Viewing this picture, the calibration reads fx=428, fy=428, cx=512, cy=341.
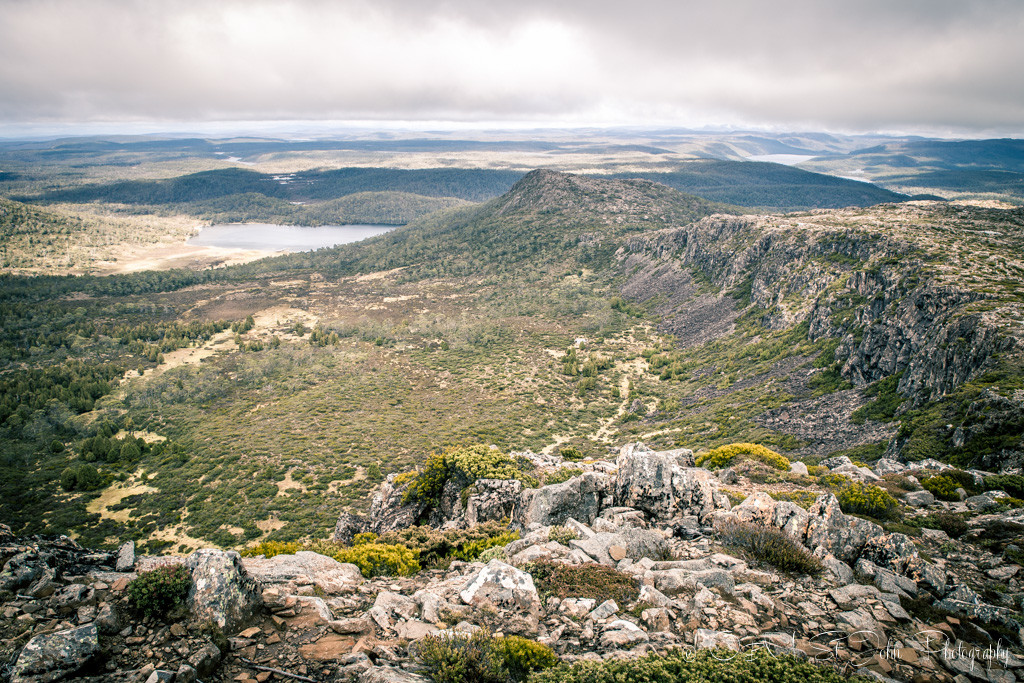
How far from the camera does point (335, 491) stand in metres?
39.8

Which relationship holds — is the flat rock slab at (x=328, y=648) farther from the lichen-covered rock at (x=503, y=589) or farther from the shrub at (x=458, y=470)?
the shrub at (x=458, y=470)

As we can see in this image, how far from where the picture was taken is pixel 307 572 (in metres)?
15.2

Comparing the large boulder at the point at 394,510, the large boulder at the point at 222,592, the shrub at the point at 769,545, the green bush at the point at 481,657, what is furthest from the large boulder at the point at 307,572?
the shrub at the point at 769,545

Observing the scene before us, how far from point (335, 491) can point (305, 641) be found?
31.9m

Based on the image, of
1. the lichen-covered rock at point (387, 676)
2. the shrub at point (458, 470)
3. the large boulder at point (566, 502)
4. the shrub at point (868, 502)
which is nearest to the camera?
the lichen-covered rock at point (387, 676)

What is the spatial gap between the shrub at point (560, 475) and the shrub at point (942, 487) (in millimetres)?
15530

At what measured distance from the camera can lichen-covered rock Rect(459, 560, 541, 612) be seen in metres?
12.6

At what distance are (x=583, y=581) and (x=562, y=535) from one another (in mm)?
3621

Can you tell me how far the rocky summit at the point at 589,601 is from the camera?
956 centimetres

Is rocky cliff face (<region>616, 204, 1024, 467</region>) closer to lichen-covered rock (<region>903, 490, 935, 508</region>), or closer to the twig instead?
lichen-covered rock (<region>903, 490, 935, 508</region>)

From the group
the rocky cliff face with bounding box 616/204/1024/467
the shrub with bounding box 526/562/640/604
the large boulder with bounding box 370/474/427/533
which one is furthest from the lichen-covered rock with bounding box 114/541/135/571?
the rocky cliff face with bounding box 616/204/1024/467

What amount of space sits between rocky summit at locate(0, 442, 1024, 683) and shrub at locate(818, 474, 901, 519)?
5.4 inches

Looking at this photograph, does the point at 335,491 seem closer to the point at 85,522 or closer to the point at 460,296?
the point at 85,522

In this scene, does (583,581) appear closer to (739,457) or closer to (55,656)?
(55,656)
